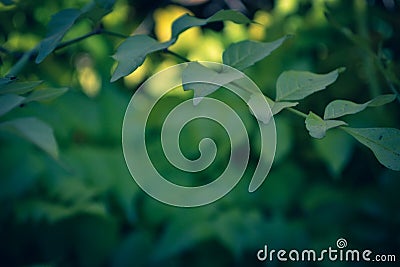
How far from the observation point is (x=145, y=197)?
39.8 inches

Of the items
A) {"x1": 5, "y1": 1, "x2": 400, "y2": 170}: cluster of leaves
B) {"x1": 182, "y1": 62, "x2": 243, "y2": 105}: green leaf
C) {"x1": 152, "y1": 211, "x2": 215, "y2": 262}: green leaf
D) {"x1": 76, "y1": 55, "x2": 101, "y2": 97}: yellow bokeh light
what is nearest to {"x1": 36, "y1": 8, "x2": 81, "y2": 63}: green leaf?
{"x1": 5, "y1": 1, "x2": 400, "y2": 170}: cluster of leaves

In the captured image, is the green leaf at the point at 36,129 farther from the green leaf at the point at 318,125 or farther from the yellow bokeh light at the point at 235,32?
the yellow bokeh light at the point at 235,32

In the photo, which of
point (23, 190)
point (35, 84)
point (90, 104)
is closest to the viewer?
point (35, 84)

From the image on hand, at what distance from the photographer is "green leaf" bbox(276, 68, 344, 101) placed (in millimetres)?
462

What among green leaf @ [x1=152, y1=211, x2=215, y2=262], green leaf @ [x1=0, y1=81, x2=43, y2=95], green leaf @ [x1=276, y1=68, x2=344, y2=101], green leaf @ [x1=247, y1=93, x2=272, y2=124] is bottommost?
green leaf @ [x1=152, y1=211, x2=215, y2=262]

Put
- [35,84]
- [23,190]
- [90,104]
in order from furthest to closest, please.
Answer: [90,104] → [23,190] → [35,84]

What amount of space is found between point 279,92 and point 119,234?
62 centimetres

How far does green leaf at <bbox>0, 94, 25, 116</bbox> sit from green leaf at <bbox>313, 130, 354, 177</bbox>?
0.63m

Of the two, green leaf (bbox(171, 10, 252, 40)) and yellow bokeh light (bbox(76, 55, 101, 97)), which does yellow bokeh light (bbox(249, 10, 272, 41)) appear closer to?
yellow bokeh light (bbox(76, 55, 101, 97))

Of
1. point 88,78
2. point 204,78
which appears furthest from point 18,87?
point 88,78

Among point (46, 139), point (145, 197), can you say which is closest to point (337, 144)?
point (145, 197)

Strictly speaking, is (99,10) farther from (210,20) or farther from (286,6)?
(286,6)

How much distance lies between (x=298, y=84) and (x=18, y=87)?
0.23m

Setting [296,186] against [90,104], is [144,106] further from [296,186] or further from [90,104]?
[296,186]
